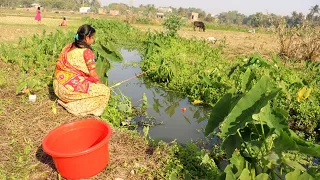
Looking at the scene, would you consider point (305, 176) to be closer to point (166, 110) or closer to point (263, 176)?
point (263, 176)

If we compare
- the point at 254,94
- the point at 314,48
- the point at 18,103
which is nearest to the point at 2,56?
the point at 18,103

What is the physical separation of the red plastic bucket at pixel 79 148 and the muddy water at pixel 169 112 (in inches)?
47.6

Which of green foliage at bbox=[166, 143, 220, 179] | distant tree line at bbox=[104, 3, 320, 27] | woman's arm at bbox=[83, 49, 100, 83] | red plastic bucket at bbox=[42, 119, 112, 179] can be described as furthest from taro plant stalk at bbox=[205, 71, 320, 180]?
distant tree line at bbox=[104, 3, 320, 27]

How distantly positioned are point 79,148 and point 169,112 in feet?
7.40

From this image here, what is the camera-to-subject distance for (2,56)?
21.4 ft

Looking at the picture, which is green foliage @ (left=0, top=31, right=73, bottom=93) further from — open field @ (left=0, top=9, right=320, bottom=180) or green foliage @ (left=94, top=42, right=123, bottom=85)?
green foliage @ (left=94, top=42, right=123, bottom=85)

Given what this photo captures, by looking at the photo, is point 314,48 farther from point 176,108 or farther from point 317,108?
point 176,108

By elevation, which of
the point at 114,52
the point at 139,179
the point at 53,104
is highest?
the point at 114,52

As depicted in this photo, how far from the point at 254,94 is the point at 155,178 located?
1.58m

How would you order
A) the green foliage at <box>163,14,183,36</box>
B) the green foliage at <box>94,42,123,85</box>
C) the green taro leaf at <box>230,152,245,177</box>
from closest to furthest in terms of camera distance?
the green taro leaf at <box>230,152,245,177</box>, the green foliage at <box>94,42,123,85</box>, the green foliage at <box>163,14,183,36</box>

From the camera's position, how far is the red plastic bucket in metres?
2.47

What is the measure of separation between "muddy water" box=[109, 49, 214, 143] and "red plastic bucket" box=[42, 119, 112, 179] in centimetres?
121

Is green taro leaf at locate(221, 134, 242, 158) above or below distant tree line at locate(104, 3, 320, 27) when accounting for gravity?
below

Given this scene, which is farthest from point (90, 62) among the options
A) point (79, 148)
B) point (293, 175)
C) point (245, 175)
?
point (293, 175)
